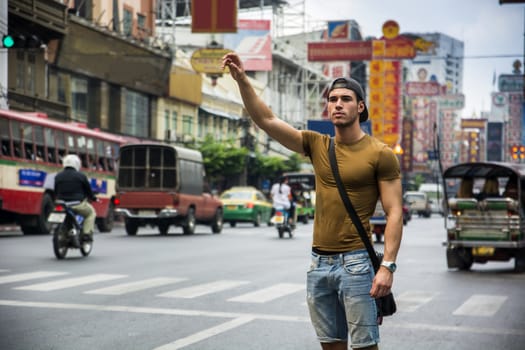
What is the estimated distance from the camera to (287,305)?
449 inches

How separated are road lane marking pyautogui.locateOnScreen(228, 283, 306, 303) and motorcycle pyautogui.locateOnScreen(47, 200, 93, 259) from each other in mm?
5141

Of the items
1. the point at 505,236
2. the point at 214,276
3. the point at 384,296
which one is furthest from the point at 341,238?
the point at 505,236

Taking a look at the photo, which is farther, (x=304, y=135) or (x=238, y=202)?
(x=238, y=202)

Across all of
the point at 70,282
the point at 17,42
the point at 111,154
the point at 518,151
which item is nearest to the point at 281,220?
the point at 111,154

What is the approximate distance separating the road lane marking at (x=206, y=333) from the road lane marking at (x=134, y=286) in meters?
2.76

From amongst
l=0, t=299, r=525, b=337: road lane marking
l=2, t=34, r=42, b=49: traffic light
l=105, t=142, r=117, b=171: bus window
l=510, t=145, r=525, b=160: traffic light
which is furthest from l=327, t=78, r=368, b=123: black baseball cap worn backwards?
l=510, t=145, r=525, b=160: traffic light

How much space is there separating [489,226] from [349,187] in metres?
12.7

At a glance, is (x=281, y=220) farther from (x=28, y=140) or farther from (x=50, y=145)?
(x=28, y=140)

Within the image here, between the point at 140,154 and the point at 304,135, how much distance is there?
25374mm

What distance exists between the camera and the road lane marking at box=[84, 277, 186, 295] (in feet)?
40.7

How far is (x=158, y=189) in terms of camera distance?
29688 millimetres

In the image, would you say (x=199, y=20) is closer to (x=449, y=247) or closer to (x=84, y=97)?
(x=84, y=97)

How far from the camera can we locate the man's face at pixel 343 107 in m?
5.18

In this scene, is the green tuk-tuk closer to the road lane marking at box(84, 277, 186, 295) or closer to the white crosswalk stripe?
the white crosswalk stripe
